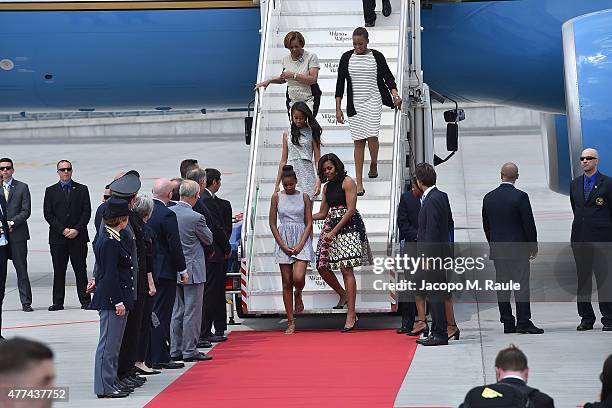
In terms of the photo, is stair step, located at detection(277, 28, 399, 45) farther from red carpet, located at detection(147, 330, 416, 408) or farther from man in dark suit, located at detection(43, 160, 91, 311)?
red carpet, located at detection(147, 330, 416, 408)

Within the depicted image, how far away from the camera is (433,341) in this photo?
11.5m

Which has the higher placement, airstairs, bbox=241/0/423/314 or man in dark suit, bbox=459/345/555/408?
airstairs, bbox=241/0/423/314

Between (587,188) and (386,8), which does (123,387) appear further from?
(386,8)

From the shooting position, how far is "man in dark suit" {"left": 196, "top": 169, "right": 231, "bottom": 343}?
39.7 ft

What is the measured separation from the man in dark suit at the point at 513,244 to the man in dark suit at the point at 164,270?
324 centimetres

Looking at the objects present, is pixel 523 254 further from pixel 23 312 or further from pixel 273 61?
pixel 23 312

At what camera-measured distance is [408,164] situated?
46.9 ft

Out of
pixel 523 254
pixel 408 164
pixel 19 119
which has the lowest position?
pixel 523 254

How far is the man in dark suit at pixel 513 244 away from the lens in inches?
477

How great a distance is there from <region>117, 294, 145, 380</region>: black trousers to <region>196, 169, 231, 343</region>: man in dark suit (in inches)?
80.2


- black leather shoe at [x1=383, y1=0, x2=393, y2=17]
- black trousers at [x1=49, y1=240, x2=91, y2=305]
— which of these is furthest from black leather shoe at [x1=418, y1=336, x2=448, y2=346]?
black trousers at [x1=49, y1=240, x2=91, y2=305]

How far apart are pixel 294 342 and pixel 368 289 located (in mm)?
1227

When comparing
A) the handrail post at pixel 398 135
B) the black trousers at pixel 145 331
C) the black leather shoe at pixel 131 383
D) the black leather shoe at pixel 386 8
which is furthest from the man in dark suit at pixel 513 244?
the black leather shoe at pixel 131 383

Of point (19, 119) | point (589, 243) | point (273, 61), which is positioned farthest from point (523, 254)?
point (19, 119)
